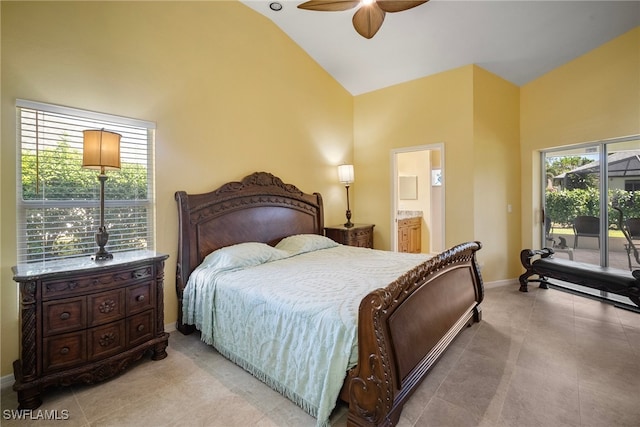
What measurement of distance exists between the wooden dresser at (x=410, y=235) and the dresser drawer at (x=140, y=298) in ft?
13.8

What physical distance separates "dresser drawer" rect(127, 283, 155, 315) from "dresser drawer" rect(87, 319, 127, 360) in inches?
4.4

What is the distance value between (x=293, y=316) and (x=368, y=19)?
2.83 metres

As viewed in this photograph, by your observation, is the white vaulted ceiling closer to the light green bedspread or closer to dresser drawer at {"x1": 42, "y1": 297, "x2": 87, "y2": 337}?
the light green bedspread

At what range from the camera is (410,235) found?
6039 mm

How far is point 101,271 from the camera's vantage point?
203 cm

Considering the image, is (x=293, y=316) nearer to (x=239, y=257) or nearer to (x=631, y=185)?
(x=239, y=257)

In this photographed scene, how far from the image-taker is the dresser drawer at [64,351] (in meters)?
1.86

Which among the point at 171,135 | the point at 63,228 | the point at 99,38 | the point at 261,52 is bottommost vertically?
the point at 63,228

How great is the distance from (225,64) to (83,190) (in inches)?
78.7

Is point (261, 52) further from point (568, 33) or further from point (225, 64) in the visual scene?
point (568, 33)

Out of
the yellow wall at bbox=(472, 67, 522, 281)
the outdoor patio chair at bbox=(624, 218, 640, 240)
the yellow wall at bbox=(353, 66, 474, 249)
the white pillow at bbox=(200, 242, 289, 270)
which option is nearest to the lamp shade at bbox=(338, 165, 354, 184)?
the yellow wall at bbox=(353, 66, 474, 249)

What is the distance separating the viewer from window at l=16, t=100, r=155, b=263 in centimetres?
215

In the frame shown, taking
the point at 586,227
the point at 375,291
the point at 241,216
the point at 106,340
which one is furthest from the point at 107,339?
the point at 586,227

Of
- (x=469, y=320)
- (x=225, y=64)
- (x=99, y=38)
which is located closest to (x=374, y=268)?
(x=469, y=320)
